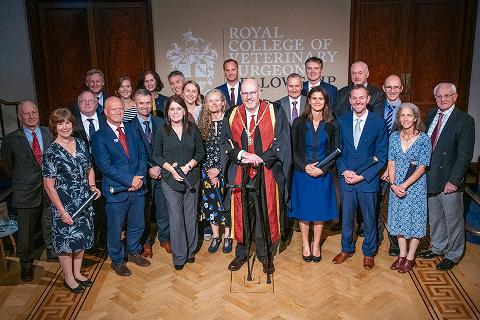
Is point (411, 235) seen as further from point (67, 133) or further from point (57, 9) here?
point (57, 9)

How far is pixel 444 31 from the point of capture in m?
6.80

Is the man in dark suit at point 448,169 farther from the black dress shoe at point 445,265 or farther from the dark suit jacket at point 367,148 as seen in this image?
the dark suit jacket at point 367,148

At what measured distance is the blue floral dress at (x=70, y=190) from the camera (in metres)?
3.48

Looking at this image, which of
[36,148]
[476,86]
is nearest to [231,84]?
[36,148]

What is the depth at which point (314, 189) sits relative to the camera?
159 inches

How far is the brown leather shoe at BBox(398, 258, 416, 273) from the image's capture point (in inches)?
158

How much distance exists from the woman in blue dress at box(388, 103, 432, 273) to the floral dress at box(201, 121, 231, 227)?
1.50 m

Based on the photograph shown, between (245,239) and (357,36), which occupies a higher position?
(357,36)

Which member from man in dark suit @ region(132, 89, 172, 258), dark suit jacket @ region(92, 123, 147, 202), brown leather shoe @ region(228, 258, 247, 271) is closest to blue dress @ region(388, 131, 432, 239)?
brown leather shoe @ region(228, 258, 247, 271)

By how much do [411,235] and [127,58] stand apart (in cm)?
488

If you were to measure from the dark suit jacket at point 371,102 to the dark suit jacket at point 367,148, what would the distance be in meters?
0.65

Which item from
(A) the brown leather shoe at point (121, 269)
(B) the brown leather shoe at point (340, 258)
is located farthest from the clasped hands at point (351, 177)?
(A) the brown leather shoe at point (121, 269)

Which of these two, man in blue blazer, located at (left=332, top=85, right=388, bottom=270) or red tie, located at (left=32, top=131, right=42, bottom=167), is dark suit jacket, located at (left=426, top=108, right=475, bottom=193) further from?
red tie, located at (left=32, top=131, right=42, bottom=167)

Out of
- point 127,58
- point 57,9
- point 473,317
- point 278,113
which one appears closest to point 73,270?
point 278,113
